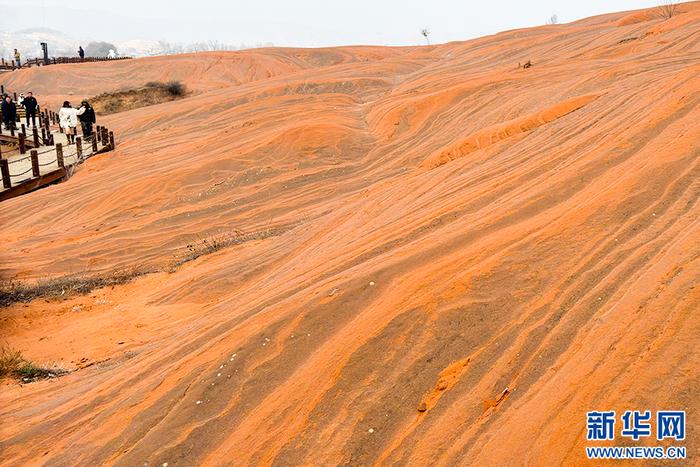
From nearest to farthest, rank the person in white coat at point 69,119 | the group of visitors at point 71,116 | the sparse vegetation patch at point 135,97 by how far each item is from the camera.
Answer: the group of visitors at point 71,116 → the person in white coat at point 69,119 → the sparse vegetation patch at point 135,97

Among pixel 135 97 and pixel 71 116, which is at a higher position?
pixel 135 97

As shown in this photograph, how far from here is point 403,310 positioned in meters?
5.71

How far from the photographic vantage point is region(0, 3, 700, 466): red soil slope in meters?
4.50

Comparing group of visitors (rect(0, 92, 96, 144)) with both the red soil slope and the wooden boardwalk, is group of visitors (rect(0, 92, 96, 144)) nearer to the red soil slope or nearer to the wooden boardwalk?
the wooden boardwalk

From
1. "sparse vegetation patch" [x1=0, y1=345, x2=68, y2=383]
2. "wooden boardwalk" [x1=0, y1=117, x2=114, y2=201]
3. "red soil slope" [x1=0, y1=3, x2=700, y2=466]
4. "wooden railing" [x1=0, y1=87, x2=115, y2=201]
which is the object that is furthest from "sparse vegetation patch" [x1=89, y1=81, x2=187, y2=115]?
"sparse vegetation patch" [x1=0, y1=345, x2=68, y2=383]

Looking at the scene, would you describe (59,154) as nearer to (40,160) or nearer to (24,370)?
(40,160)

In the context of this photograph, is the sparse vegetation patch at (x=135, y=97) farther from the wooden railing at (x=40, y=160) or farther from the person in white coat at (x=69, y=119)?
the person in white coat at (x=69, y=119)

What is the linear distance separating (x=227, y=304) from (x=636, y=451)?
5.49 m

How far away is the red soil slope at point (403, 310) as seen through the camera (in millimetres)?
4496

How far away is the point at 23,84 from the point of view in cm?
4625

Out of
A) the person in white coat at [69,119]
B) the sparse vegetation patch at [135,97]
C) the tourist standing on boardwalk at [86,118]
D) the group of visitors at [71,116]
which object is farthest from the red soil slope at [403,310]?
the sparse vegetation patch at [135,97]

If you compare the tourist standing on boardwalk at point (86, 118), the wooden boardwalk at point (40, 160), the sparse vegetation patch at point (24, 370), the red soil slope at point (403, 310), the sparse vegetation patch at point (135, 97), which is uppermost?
the sparse vegetation patch at point (135, 97)

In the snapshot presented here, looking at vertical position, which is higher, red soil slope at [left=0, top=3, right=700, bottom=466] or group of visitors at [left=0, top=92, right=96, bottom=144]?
group of visitors at [left=0, top=92, right=96, bottom=144]

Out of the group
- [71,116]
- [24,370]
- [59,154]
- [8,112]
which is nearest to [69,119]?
[71,116]
